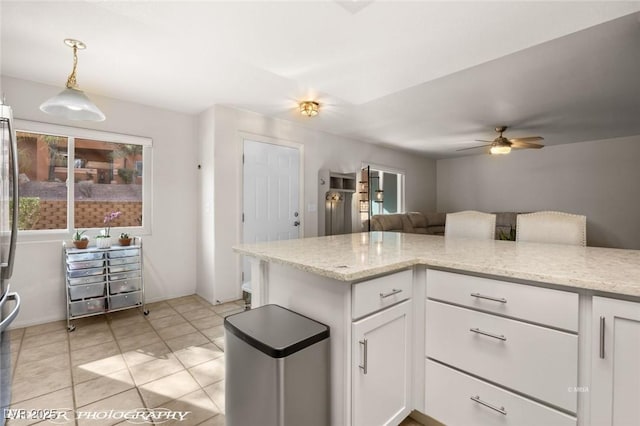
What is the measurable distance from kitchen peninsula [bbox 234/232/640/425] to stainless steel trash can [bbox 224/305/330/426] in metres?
0.08

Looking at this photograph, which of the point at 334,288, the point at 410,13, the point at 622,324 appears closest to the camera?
the point at 622,324

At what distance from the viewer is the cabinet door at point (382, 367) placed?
121 centimetres

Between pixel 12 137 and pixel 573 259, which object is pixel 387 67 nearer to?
pixel 573 259

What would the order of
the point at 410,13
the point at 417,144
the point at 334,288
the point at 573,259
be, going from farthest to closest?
the point at 417,144 < the point at 410,13 < the point at 573,259 < the point at 334,288

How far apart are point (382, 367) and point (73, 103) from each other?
2.74 meters

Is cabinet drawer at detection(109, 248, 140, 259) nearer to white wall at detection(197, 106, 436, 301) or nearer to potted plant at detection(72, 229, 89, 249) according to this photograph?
potted plant at detection(72, 229, 89, 249)

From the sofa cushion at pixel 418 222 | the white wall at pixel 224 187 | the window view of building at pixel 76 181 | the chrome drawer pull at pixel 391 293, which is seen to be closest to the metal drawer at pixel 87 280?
the window view of building at pixel 76 181

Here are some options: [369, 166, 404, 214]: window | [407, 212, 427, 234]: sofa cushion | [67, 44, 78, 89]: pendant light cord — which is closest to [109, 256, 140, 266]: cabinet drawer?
[67, 44, 78, 89]: pendant light cord

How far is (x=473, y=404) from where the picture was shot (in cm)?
130

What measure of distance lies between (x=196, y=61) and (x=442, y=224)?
6016 mm

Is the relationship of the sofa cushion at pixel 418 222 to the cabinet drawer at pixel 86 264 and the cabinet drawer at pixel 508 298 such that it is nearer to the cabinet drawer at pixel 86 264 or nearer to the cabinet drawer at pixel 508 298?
the cabinet drawer at pixel 508 298

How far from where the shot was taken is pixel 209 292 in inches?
140

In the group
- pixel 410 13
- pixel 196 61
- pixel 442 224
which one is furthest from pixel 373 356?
pixel 442 224

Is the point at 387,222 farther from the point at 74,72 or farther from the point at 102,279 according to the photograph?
the point at 74,72
